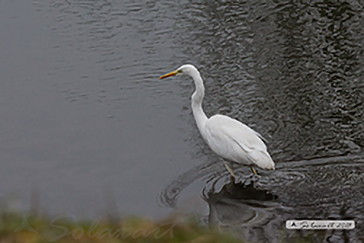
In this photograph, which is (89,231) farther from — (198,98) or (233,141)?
(198,98)

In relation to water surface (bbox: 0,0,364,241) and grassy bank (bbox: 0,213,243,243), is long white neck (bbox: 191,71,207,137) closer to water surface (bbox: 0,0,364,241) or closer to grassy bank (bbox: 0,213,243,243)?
water surface (bbox: 0,0,364,241)

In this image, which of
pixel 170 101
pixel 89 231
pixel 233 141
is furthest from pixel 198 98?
pixel 89 231

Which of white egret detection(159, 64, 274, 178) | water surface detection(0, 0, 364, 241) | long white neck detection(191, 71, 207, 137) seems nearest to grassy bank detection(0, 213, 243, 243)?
water surface detection(0, 0, 364, 241)

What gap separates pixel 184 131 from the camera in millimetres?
7789

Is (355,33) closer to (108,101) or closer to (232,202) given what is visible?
(108,101)

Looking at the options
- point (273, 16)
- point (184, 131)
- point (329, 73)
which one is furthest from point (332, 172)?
point (273, 16)

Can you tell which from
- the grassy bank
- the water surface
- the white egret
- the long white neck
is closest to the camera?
the grassy bank

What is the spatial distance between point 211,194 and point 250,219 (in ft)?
2.02

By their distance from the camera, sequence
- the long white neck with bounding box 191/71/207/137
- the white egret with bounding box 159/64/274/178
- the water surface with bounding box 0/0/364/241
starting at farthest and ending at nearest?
the long white neck with bounding box 191/71/207/137 < the water surface with bounding box 0/0/364/241 < the white egret with bounding box 159/64/274/178

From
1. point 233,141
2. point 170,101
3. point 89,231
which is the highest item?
point 89,231

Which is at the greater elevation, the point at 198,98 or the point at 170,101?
the point at 198,98

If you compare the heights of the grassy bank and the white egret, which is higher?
the grassy bank

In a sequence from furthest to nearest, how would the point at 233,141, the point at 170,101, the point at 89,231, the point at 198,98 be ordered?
the point at 170,101, the point at 198,98, the point at 233,141, the point at 89,231

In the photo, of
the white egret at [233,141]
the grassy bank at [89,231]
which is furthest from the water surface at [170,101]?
the grassy bank at [89,231]
